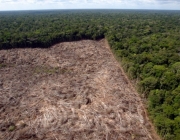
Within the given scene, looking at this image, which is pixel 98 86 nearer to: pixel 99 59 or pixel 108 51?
pixel 99 59

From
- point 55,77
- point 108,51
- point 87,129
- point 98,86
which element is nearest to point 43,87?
point 55,77

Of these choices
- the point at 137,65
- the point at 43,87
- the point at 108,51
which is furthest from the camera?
the point at 108,51

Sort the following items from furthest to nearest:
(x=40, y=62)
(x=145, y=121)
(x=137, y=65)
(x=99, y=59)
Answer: (x=99, y=59) < (x=40, y=62) < (x=137, y=65) < (x=145, y=121)

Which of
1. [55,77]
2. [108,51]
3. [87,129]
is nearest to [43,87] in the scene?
[55,77]

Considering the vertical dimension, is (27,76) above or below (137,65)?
below

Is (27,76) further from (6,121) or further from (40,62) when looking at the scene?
(6,121)

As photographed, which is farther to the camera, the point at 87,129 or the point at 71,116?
the point at 71,116
